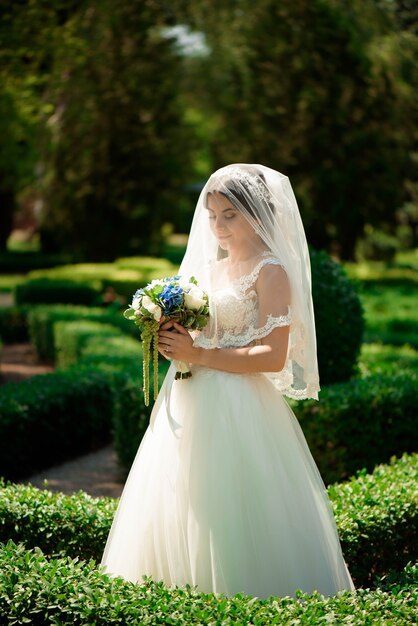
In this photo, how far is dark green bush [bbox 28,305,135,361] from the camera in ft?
39.7

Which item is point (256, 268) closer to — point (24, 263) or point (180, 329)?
point (180, 329)

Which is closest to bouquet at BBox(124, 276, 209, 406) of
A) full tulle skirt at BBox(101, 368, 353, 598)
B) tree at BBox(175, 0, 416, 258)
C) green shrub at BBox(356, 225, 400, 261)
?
full tulle skirt at BBox(101, 368, 353, 598)

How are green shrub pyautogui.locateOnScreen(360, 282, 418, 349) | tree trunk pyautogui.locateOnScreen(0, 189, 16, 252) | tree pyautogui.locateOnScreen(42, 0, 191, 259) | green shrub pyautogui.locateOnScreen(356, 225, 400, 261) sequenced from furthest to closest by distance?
tree trunk pyautogui.locateOnScreen(0, 189, 16, 252) → green shrub pyautogui.locateOnScreen(356, 225, 400, 261) → tree pyautogui.locateOnScreen(42, 0, 191, 259) → green shrub pyautogui.locateOnScreen(360, 282, 418, 349)

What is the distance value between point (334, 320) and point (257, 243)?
3.26 meters

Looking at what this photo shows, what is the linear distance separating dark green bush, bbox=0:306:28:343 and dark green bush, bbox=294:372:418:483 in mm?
9684

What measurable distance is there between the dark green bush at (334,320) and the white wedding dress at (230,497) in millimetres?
3069

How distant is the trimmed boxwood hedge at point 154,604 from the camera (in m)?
2.95

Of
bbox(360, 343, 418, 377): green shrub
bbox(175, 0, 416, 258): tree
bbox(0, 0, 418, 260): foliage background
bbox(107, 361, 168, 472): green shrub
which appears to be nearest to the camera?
bbox(107, 361, 168, 472): green shrub

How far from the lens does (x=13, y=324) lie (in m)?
15.1

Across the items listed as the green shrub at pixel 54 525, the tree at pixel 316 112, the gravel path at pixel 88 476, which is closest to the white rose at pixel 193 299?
the green shrub at pixel 54 525

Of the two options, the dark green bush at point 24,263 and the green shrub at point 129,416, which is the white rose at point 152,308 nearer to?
the green shrub at point 129,416

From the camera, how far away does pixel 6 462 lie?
685cm

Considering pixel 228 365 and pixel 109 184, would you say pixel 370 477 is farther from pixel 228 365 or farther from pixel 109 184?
pixel 109 184

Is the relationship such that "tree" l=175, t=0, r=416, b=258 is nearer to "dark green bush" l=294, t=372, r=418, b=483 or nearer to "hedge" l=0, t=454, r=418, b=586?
"dark green bush" l=294, t=372, r=418, b=483
